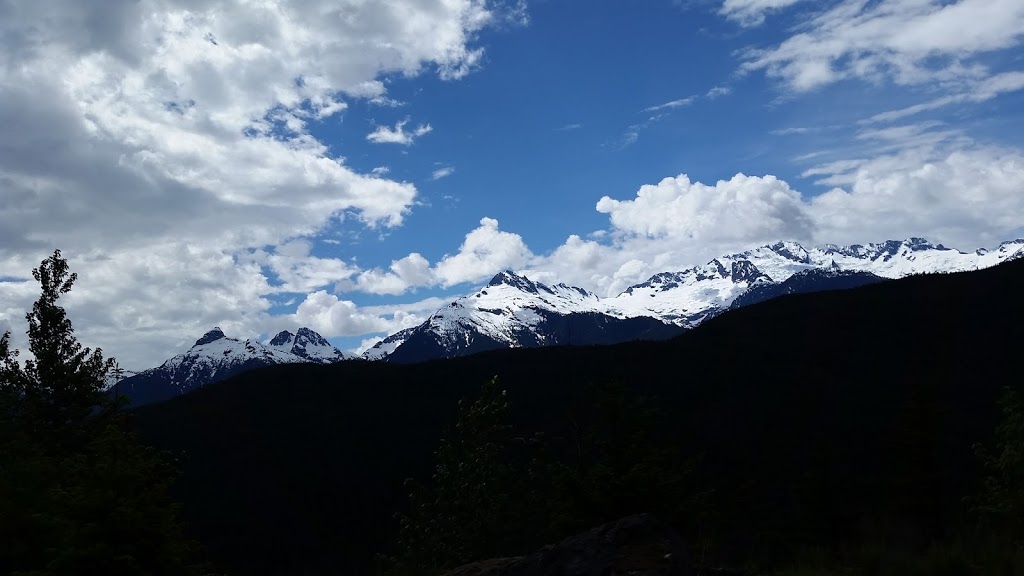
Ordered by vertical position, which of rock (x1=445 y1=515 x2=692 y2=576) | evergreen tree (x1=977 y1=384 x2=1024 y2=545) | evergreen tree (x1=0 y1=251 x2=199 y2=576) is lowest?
evergreen tree (x1=977 y1=384 x2=1024 y2=545)

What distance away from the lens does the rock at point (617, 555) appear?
28.5ft

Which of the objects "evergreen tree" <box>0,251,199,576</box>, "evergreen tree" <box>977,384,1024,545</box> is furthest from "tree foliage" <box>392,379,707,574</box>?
"evergreen tree" <box>977,384,1024,545</box>

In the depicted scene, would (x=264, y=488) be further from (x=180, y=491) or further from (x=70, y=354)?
(x=70, y=354)

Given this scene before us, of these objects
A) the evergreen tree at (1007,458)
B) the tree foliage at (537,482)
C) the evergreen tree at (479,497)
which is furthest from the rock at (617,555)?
the evergreen tree at (1007,458)

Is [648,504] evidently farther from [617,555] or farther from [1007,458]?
[1007,458]

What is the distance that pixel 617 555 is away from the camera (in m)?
9.08

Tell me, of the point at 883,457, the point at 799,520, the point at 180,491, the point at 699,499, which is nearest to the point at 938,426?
the point at 883,457

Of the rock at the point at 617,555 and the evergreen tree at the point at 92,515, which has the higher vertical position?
the evergreen tree at the point at 92,515

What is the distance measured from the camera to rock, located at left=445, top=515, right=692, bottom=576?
8688 mm

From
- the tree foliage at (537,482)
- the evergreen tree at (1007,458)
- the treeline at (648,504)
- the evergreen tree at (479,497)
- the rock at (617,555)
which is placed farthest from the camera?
the evergreen tree at (1007,458)

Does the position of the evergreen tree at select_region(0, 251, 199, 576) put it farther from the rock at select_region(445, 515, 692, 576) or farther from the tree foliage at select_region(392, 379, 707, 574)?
Answer: the rock at select_region(445, 515, 692, 576)

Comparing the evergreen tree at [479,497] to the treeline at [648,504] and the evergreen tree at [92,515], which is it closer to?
the treeline at [648,504]

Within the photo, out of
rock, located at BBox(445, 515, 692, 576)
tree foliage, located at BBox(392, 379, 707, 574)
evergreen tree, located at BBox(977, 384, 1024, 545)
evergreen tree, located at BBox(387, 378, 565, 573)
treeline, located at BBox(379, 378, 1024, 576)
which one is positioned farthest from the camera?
evergreen tree, located at BBox(977, 384, 1024, 545)

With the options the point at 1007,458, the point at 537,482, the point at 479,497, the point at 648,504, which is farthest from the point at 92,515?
the point at 1007,458
